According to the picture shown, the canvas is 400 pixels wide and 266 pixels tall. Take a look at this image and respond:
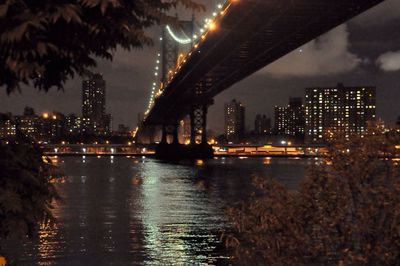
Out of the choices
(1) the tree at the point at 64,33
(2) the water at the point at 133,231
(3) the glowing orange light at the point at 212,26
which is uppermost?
(3) the glowing orange light at the point at 212,26

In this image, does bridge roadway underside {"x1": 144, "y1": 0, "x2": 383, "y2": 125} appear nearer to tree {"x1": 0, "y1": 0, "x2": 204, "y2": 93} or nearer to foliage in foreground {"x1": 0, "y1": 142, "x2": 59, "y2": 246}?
foliage in foreground {"x1": 0, "y1": 142, "x2": 59, "y2": 246}

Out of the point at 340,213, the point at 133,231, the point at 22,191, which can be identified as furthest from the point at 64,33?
the point at 133,231

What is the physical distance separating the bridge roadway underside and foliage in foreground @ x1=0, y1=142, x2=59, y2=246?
4114 cm

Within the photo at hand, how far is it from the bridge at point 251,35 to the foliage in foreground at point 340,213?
1575 inches

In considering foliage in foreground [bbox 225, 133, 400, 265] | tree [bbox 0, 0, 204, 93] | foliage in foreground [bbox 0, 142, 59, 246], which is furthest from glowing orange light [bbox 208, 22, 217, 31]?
tree [bbox 0, 0, 204, 93]

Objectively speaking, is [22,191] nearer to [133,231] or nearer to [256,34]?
[133,231]

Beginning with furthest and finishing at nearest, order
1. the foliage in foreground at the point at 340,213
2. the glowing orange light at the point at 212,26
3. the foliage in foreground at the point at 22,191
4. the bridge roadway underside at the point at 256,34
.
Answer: the glowing orange light at the point at 212,26, the bridge roadway underside at the point at 256,34, the foliage in foreground at the point at 340,213, the foliage in foreground at the point at 22,191

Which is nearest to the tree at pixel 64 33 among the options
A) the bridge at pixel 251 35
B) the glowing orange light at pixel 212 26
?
the bridge at pixel 251 35

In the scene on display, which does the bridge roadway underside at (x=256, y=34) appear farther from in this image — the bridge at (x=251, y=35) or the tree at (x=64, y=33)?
the tree at (x=64, y=33)

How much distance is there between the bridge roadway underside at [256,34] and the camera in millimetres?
48094

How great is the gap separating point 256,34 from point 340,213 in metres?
50.2

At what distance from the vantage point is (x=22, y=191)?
6238mm

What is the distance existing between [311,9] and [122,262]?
112 feet

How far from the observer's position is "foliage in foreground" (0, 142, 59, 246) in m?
5.91
